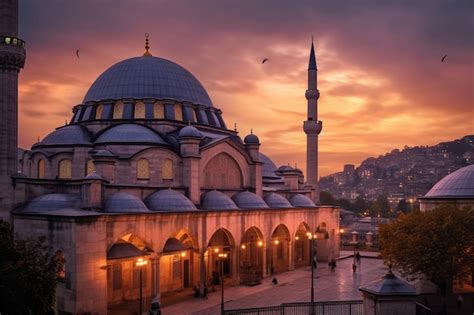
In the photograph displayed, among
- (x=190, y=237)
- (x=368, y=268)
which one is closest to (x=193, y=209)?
(x=190, y=237)

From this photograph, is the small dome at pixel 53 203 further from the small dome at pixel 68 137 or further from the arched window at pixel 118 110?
the arched window at pixel 118 110

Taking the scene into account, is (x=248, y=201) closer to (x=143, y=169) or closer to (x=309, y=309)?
(x=143, y=169)

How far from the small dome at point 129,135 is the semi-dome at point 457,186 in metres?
19.0

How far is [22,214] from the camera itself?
23.8 meters

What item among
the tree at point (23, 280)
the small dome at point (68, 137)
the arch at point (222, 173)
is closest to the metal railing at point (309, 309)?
the tree at point (23, 280)

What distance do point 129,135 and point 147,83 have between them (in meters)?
7.83

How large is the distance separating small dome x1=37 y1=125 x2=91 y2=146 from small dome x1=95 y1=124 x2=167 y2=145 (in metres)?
1.00

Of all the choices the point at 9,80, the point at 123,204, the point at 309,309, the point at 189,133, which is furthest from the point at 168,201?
the point at 9,80

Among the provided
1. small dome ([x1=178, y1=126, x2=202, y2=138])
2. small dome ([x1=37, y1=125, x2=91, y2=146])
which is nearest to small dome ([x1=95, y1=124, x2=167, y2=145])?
small dome ([x1=37, y1=125, x2=91, y2=146])

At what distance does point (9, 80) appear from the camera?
26422 mm

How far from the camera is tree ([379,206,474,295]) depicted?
23.0m

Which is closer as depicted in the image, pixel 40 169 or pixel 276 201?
pixel 40 169

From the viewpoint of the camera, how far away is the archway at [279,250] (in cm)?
3611

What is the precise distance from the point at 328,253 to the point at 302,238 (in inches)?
103
